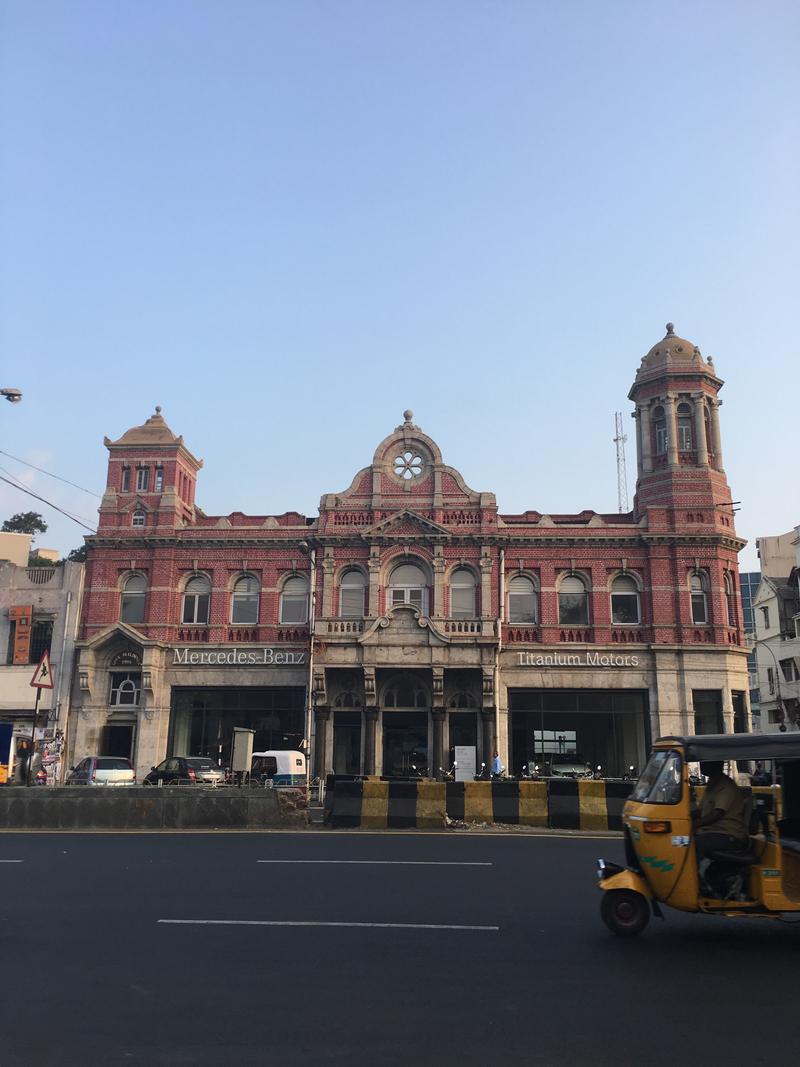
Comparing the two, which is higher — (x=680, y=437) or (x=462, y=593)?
(x=680, y=437)

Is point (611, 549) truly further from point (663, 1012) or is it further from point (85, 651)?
point (663, 1012)

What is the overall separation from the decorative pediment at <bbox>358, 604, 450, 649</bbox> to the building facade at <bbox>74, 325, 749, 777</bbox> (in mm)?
75

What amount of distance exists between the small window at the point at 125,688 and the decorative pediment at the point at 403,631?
923cm

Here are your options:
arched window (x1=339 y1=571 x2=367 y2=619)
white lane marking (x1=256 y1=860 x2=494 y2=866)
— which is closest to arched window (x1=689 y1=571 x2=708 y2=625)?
arched window (x1=339 y1=571 x2=367 y2=619)

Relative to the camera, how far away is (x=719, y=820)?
862 centimetres

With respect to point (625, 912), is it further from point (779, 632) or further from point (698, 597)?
point (779, 632)

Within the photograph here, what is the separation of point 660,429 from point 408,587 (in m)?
12.5

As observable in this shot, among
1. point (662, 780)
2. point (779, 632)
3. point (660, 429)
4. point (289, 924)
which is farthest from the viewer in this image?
point (779, 632)

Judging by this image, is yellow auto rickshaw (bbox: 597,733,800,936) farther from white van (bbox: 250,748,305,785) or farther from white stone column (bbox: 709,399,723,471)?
white stone column (bbox: 709,399,723,471)

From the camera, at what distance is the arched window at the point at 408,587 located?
35875 mm

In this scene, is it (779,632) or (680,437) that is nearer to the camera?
(680,437)

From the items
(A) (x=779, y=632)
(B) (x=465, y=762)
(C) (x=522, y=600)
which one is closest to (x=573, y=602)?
(C) (x=522, y=600)

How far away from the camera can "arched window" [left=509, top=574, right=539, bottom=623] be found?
36062mm

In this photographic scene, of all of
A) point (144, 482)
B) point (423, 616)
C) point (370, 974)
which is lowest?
point (370, 974)
